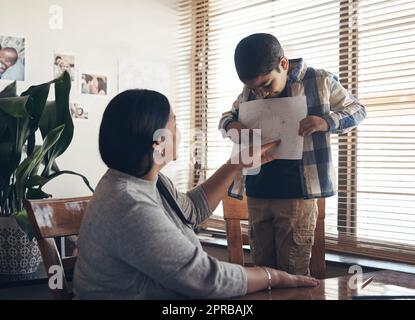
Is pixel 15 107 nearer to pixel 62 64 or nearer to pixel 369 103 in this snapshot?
pixel 62 64

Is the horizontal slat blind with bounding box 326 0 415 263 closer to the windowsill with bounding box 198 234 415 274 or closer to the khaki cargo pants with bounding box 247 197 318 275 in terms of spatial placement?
the windowsill with bounding box 198 234 415 274

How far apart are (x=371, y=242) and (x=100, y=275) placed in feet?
4.93

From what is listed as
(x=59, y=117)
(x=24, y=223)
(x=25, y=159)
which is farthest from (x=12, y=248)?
(x=59, y=117)

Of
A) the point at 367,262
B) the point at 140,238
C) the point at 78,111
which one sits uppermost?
the point at 78,111

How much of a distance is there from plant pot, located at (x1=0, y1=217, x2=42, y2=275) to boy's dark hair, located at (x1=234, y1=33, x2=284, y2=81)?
1.06 meters

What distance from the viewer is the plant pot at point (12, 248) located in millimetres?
1942

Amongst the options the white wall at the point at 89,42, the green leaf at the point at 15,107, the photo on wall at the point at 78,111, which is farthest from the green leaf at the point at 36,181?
the photo on wall at the point at 78,111

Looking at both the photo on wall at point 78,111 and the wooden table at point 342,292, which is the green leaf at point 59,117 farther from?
the wooden table at point 342,292

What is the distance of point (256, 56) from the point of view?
4.75 feet

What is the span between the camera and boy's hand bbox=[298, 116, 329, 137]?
1.44 meters

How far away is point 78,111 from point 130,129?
1.79 m

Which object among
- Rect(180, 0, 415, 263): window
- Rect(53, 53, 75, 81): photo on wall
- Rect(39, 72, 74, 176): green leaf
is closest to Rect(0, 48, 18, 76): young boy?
Rect(53, 53, 75, 81): photo on wall

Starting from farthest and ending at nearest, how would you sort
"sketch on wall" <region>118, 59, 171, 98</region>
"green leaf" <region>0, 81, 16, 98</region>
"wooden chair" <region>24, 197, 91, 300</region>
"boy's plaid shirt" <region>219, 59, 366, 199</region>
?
"sketch on wall" <region>118, 59, 171, 98</region>, "green leaf" <region>0, 81, 16, 98</region>, "boy's plaid shirt" <region>219, 59, 366, 199</region>, "wooden chair" <region>24, 197, 91, 300</region>

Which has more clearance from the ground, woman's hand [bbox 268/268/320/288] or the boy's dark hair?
the boy's dark hair
